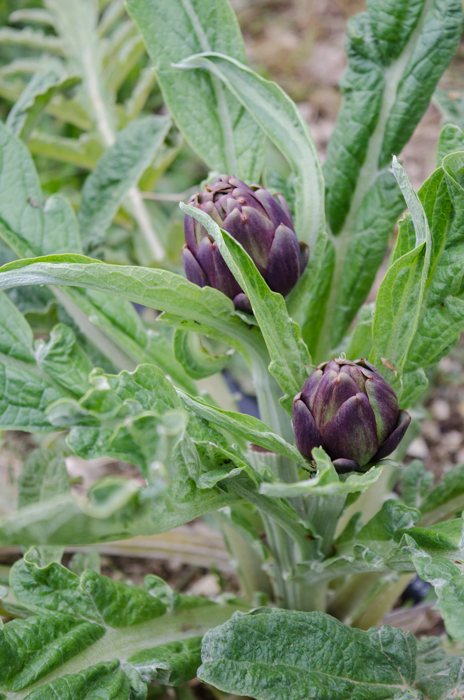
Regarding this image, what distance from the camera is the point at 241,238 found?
0.68m

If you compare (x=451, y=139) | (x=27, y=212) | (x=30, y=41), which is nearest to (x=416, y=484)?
(x=451, y=139)

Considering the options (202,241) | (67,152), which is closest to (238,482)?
(202,241)

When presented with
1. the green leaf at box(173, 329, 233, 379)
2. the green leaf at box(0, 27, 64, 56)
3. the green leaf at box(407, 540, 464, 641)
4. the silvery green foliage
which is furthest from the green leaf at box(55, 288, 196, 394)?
the green leaf at box(0, 27, 64, 56)

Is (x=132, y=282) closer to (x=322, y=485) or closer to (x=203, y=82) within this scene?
(x=322, y=485)

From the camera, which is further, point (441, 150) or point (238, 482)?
point (441, 150)

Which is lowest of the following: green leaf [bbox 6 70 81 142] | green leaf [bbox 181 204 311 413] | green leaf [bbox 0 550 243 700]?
green leaf [bbox 0 550 243 700]

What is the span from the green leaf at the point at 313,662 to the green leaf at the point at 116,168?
712mm

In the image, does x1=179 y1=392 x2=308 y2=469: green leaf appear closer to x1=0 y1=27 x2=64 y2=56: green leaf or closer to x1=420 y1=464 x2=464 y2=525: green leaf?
x1=420 y1=464 x2=464 y2=525: green leaf

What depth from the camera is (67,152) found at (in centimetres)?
147

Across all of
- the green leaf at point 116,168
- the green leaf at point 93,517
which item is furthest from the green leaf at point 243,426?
the green leaf at point 116,168

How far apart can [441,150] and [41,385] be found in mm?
616

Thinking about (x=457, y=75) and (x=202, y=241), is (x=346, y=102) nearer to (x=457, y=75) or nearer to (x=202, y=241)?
(x=202, y=241)

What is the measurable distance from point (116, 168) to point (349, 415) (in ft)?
2.31

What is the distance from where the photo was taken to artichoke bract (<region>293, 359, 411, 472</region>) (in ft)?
1.99
